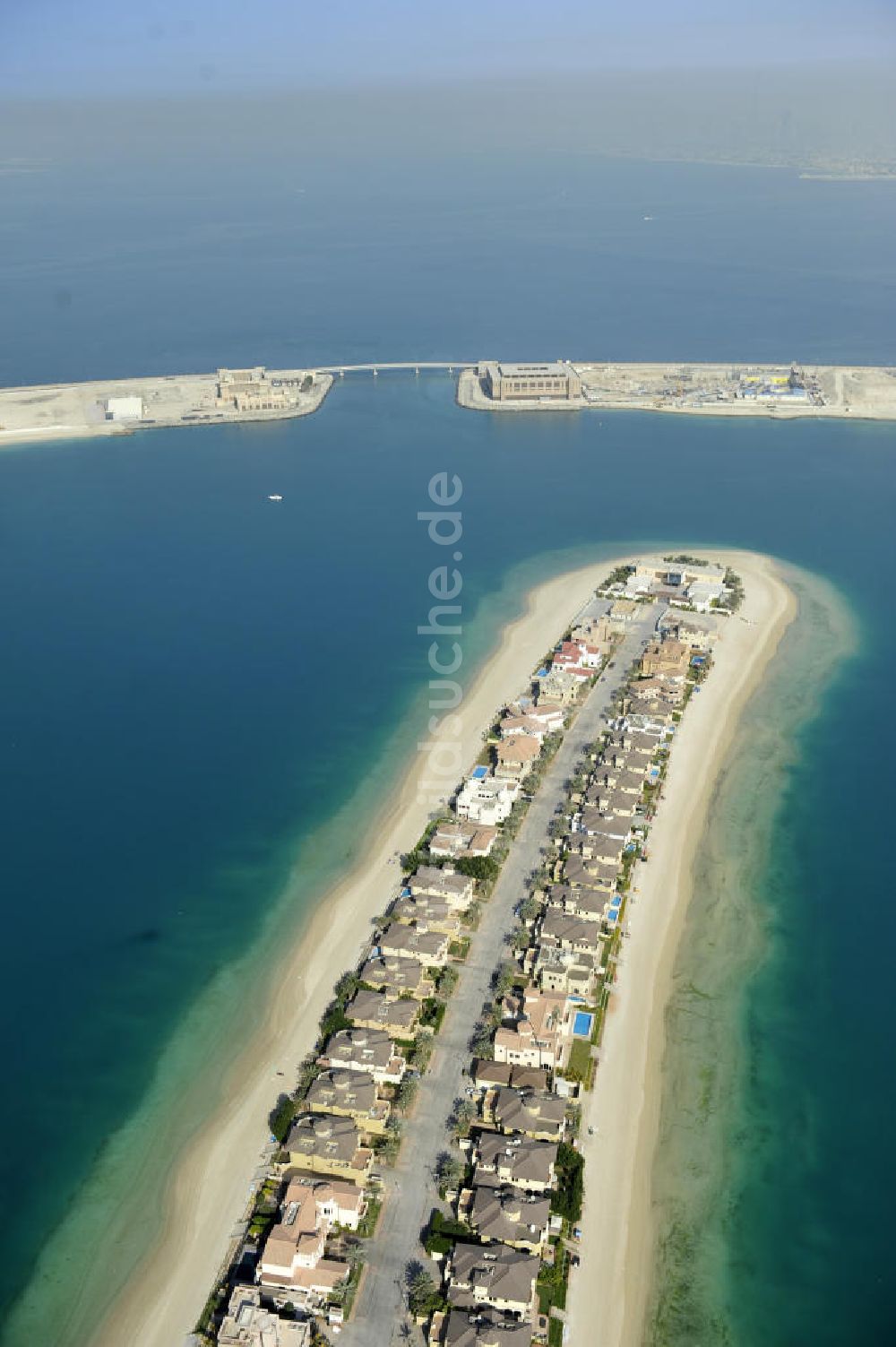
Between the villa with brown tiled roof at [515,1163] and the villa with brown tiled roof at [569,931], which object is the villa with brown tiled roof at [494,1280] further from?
the villa with brown tiled roof at [569,931]

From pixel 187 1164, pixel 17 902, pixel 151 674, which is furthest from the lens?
pixel 151 674

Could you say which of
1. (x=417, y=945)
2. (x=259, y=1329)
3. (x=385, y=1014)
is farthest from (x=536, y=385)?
(x=259, y=1329)

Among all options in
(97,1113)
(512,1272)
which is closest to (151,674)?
(97,1113)

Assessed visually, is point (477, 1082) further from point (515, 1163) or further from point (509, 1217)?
point (509, 1217)

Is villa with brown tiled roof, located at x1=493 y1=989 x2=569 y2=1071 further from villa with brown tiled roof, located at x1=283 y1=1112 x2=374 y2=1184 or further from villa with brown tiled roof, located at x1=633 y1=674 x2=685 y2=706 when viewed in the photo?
villa with brown tiled roof, located at x1=633 y1=674 x2=685 y2=706

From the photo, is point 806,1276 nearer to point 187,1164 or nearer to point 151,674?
point 187,1164

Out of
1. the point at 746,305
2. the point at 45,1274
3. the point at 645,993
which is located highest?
the point at 746,305
